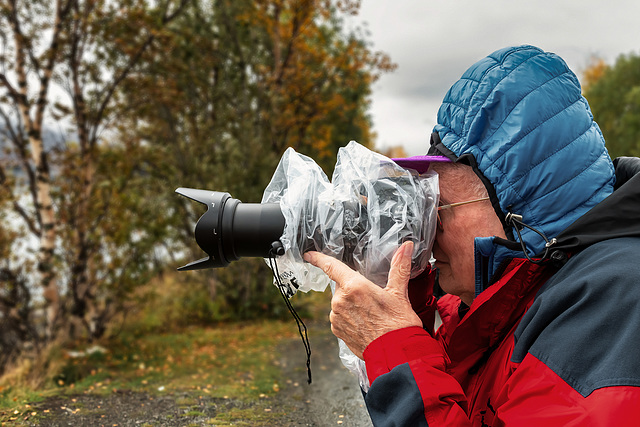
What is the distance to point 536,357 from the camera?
1.24 m

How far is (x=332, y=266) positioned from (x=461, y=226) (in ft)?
1.47

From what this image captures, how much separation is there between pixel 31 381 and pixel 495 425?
4120 mm

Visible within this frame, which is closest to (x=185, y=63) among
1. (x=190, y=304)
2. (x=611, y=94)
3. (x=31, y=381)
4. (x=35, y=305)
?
(x=190, y=304)

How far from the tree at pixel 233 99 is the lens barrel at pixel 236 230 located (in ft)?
19.7

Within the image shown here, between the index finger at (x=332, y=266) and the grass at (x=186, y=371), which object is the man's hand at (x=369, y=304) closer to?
the index finger at (x=332, y=266)

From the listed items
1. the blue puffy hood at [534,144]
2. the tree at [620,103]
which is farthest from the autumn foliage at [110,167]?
the tree at [620,103]

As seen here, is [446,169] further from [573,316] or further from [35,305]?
[35,305]

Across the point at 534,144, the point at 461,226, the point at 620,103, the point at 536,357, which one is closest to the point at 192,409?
the point at 461,226

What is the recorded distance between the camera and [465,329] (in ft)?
5.65

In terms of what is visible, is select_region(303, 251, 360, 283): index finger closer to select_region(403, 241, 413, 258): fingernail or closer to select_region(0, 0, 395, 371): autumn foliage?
select_region(403, 241, 413, 258): fingernail

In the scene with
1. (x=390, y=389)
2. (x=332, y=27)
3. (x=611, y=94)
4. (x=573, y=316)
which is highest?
(x=332, y=27)

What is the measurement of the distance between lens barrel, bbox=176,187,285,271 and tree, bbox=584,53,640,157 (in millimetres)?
20520

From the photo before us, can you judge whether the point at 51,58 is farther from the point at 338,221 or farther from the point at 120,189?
the point at 338,221

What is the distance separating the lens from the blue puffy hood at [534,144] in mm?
1424
